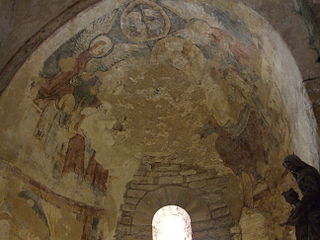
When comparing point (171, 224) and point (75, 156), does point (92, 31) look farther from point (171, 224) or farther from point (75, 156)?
point (171, 224)

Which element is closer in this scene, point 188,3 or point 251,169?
point 188,3

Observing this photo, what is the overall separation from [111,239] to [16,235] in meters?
1.45

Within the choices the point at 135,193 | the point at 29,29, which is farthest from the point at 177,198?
the point at 29,29

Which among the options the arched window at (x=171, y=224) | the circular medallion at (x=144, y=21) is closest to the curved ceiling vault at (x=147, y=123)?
the circular medallion at (x=144, y=21)

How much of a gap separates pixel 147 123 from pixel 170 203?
1149 millimetres

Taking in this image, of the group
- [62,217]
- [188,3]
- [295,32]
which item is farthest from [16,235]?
[295,32]

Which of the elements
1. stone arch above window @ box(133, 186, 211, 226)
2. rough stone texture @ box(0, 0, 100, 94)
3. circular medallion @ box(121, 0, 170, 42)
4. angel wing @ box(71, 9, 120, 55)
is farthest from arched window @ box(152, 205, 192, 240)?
rough stone texture @ box(0, 0, 100, 94)

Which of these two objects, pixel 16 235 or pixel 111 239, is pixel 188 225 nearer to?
pixel 111 239

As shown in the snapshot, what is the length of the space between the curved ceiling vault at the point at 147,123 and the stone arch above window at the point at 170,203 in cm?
3

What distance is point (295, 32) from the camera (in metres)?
5.83

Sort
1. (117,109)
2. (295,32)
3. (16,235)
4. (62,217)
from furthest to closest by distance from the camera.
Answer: (117,109)
(62,217)
(16,235)
(295,32)

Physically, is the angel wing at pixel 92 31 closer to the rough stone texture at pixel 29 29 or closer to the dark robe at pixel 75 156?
the rough stone texture at pixel 29 29

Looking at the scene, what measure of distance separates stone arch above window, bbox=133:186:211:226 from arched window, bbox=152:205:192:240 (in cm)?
6

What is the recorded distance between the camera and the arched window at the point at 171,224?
781 cm
